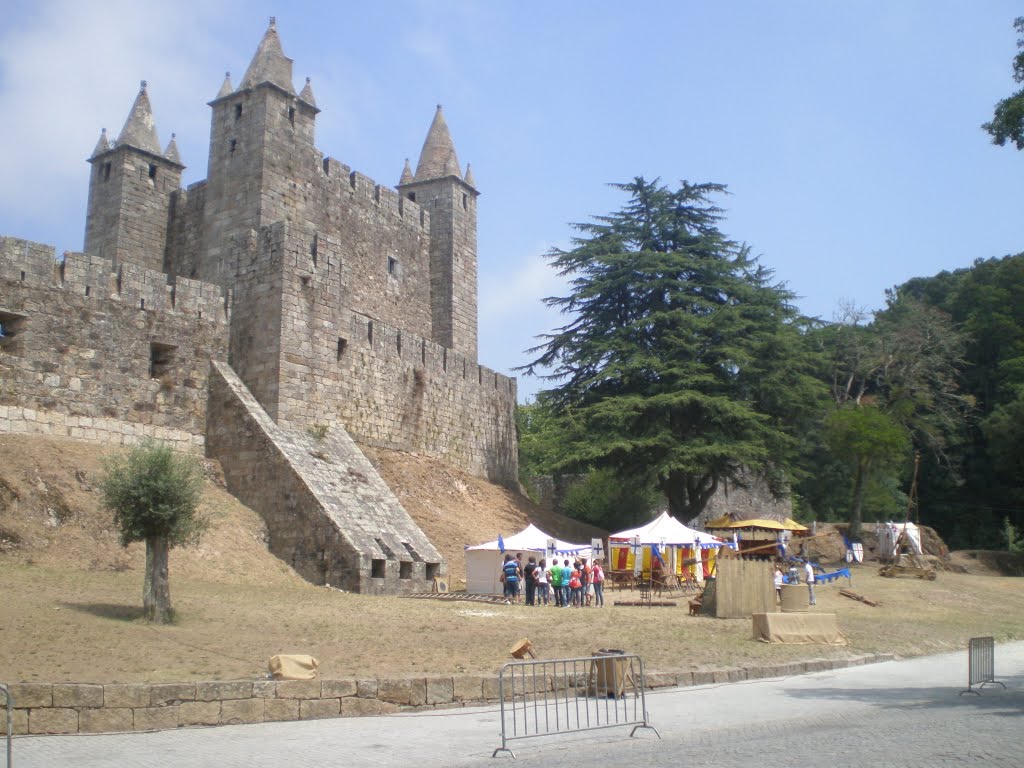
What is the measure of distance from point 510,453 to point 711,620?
49.4ft

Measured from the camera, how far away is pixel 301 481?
1955cm

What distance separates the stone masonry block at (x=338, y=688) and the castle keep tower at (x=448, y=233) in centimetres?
2296

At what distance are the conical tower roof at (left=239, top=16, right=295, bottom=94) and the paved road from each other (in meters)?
20.8

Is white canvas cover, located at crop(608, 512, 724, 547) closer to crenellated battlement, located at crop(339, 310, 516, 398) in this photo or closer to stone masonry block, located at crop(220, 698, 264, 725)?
crenellated battlement, located at crop(339, 310, 516, 398)

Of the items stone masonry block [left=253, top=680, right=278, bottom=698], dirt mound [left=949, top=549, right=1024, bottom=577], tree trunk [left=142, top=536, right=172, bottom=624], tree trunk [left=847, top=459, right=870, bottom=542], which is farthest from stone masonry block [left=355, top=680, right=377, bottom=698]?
dirt mound [left=949, top=549, right=1024, bottom=577]

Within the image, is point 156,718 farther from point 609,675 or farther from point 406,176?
point 406,176

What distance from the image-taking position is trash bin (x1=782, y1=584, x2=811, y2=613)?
18391mm

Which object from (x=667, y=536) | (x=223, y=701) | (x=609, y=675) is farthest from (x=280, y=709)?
(x=667, y=536)

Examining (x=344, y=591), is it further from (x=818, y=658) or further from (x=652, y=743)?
(x=652, y=743)

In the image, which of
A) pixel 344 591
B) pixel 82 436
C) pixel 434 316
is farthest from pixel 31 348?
pixel 434 316

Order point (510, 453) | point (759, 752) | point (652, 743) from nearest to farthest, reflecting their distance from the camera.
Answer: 1. point (759, 752)
2. point (652, 743)
3. point (510, 453)

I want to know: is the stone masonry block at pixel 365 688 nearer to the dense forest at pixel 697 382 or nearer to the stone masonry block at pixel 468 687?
the stone masonry block at pixel 468 687

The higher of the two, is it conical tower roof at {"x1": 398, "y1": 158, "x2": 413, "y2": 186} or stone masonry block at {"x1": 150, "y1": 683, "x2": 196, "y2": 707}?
conical tower roof at {"x1": 398, "y1": 158, "x2": 413, "y2": 186}

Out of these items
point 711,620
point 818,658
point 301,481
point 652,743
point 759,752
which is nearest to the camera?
point 759,752
